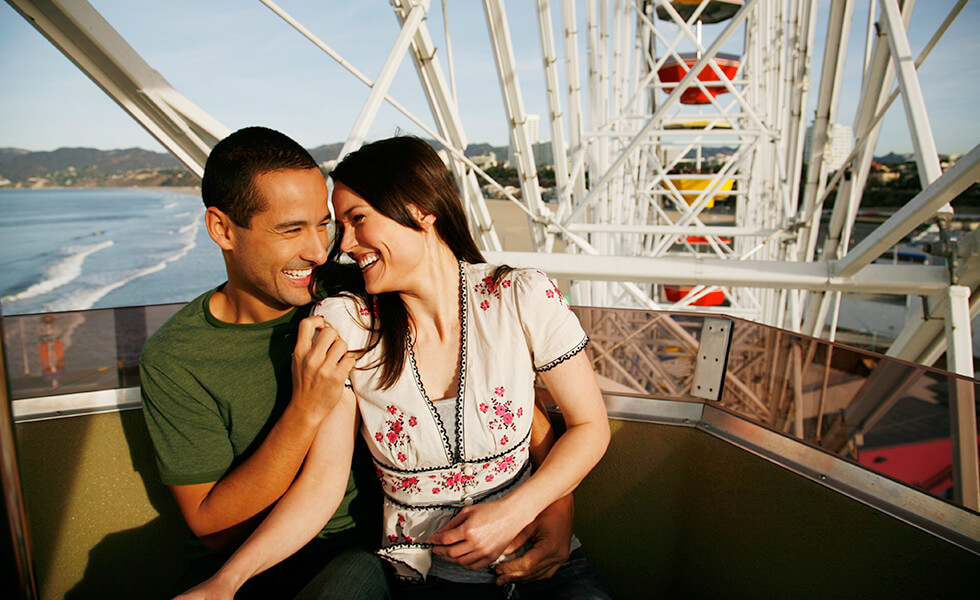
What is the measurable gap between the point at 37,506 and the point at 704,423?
208 centimetres

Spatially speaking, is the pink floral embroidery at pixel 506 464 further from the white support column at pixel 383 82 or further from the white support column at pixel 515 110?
the white support column at pixel 515 110

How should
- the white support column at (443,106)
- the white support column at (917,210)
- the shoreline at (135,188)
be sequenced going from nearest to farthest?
the white support column at (917,210) → the white support column at (443,106) → the shoreline at (135,188)

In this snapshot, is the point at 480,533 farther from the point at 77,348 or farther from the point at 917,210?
the point at 917,210

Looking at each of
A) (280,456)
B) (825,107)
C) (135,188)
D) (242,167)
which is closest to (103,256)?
(825,107)

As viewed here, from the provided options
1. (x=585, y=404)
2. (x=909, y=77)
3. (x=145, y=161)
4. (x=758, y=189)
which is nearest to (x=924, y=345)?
(x=909, y=77)

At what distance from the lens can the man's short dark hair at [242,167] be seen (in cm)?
162

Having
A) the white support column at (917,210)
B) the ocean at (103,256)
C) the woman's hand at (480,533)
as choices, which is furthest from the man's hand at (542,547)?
the ocean at (103,256)

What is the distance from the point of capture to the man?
4.72 ft

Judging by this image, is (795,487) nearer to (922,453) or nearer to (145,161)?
(922,453)

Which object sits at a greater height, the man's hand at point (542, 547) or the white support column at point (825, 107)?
the white support column at point (825, 107)

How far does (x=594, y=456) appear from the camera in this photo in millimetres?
1534

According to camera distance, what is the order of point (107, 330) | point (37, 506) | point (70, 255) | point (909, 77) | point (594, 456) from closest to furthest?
point (594, 456) → point (37, 506) → point (107, 330) → point (909, 77) → point (70, 255)

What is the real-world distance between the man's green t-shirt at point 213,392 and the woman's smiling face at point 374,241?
13.8 inches

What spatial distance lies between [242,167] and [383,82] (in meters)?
1.75
